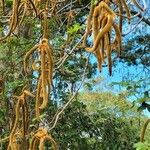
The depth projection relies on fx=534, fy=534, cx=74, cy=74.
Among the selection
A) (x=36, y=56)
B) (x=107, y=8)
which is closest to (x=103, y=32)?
(x=107, y=8)

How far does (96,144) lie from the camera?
6371mm

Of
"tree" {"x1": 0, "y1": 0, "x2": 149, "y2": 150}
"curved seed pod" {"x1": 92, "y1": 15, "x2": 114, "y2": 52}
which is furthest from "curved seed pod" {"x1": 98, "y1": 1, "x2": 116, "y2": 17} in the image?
"tree" {"x1": 0, "y1": 0, "x2": 149, "y2": 150}

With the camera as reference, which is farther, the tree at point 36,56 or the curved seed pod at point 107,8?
the tree at point 36,56

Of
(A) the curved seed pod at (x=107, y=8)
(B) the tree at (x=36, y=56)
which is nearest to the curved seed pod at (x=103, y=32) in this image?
(A) the curved seed pod at (x=107, y=8)

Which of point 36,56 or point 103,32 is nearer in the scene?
point 103,32

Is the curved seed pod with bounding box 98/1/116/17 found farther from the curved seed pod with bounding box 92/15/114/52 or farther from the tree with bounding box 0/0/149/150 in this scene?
the tree with bounding box 0/0/149/150

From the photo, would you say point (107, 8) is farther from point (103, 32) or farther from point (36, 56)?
point (36, 56)

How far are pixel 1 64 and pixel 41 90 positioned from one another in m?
3.63

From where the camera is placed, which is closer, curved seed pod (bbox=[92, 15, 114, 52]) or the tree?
curved seed pod (bbox=[92, 15, 114, 52])

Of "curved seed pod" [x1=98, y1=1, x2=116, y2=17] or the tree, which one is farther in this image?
the tree

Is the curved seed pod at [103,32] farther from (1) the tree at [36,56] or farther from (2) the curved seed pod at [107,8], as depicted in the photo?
(1) the tree at [36,56]

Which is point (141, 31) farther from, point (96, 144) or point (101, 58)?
point (101, 58)

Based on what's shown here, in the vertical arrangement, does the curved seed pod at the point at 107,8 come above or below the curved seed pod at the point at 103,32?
above

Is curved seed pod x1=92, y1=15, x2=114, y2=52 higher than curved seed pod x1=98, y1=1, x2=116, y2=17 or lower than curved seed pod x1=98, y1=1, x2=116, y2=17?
lower
